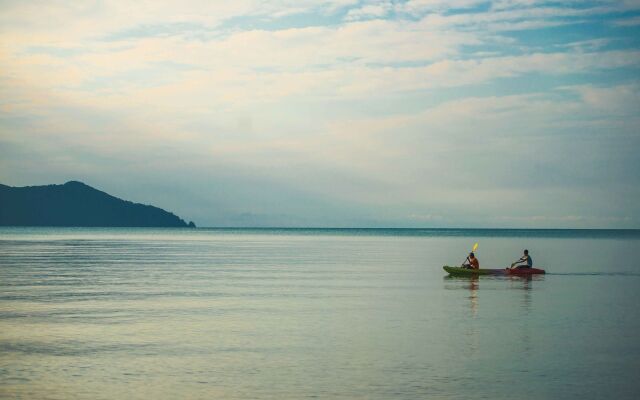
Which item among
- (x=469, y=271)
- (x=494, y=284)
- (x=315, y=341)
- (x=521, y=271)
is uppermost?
(x=521, y=271)

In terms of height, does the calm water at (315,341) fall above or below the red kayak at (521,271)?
below

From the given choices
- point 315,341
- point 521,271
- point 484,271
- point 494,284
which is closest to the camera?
point 315,341

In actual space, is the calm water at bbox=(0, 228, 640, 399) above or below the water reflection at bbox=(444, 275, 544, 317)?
below

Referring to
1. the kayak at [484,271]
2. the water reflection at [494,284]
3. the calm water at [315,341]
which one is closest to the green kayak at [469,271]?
the kayak at [484,271]

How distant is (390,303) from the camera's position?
125 feet

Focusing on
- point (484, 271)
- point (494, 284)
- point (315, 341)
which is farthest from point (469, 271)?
point (315, 341)

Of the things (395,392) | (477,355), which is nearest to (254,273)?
(477,355)

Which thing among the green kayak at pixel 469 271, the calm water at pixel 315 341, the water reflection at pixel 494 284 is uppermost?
the green kayak at pixel 469 271

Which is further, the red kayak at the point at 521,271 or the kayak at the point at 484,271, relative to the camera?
the red kayak at the point at 521,271

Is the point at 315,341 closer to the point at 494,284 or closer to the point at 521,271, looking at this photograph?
the point at 494,284

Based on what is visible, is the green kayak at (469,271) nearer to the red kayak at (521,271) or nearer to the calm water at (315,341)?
the red kayak at (521,271)

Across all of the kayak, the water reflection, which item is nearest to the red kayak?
the kayak

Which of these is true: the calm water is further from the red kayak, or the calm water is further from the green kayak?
the red kayak

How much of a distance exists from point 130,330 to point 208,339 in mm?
3835
